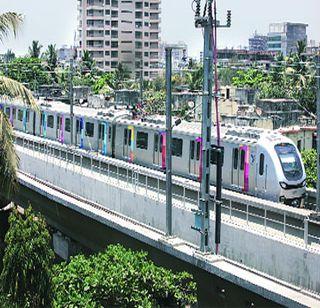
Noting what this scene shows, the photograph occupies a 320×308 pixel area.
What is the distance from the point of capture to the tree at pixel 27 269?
42.7 ft

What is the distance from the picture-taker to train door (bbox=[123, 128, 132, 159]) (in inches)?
1182

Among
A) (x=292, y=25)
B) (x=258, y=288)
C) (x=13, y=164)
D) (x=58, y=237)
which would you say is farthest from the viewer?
(x=292, y=25)

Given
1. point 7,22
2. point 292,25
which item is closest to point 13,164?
point 7,22

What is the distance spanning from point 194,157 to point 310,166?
17.1 feet

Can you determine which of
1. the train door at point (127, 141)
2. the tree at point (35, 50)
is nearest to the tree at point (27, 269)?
the train door at point (127, 141)

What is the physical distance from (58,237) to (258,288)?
13.6 metres

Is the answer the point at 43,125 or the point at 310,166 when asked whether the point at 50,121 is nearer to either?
the point at 43,125

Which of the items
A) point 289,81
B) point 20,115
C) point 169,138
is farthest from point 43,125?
point 289,81

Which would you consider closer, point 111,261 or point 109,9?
point 111,261

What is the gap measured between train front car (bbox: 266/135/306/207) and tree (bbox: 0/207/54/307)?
998cm

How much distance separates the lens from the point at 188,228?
57.8 ft

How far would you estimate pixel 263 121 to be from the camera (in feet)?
112

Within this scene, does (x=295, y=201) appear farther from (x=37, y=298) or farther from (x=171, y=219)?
(x=37, y=298)

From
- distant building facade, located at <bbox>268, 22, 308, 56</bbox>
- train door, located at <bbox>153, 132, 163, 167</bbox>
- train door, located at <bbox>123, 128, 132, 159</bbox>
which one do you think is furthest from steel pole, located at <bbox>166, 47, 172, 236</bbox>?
distant building facade, located at <bbox>268, 22, 308, 56</bbox>
